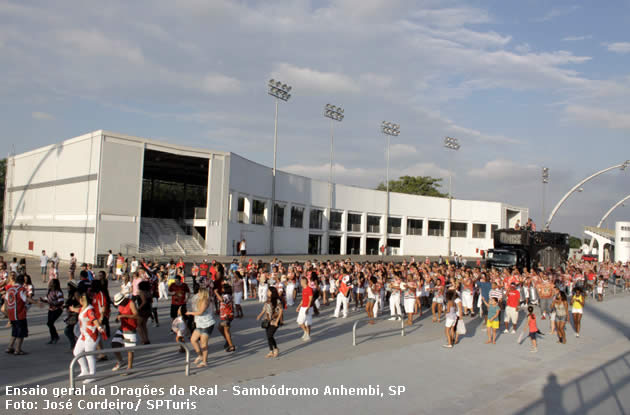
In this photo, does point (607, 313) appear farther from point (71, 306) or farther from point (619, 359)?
point (71, 306)

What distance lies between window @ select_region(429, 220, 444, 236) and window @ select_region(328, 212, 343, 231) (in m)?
15.8

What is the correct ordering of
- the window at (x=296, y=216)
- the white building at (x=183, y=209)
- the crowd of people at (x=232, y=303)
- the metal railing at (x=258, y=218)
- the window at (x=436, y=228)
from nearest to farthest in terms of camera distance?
the crowd of people at (x=232, y=303) < the white building at (x=183, y=209) < the metal railing at (x=258, y=218) < the window at (x=296, y=216) < the window at (x=436, y=228)

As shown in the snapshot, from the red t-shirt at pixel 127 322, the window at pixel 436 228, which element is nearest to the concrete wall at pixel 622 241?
the window at pixel 436 228

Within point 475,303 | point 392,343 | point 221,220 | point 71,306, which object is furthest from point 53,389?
point 221,220

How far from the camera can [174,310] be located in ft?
38.2

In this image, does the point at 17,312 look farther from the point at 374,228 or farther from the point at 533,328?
the point at 374,228

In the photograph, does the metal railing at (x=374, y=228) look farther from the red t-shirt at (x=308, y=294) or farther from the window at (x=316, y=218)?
the red t-shirt at (x=308, y=294)

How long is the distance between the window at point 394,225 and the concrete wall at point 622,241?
2585 centimetres

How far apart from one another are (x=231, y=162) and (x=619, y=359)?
99.7 ft

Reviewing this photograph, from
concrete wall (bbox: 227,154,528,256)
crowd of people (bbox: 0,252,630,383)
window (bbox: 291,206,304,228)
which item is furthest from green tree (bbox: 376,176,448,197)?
crowd of people (bbox: 0,252,630,383)

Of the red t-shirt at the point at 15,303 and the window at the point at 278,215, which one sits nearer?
the red t-shirt at the point at 15,303

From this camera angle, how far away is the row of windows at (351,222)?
141 ft

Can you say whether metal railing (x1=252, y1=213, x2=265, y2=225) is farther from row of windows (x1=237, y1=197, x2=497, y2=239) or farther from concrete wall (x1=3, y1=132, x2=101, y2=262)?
concrete wall (x1=3, y1=132, x2=101, y2=262)

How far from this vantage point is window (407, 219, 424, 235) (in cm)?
6097
